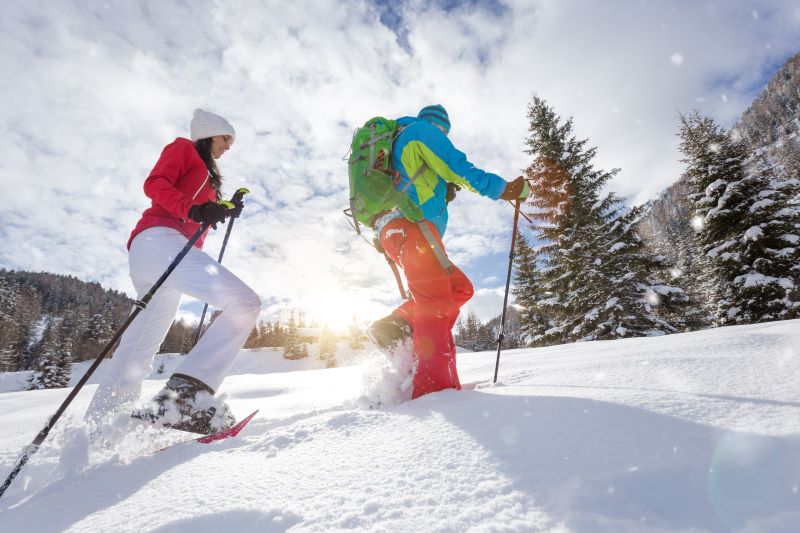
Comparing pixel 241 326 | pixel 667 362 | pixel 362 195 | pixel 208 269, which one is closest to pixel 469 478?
pixel 667 362

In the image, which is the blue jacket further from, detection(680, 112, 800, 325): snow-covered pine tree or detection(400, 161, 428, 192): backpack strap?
detection(680, 112, 800, 325): snow-covered pine tree

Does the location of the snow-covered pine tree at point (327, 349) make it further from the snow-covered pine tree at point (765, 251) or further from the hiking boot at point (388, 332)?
the hiking boot at point (388, 332)

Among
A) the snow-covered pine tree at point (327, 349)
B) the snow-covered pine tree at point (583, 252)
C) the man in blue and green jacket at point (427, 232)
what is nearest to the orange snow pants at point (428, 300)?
the man in blue and green jacket at point (427, 232)

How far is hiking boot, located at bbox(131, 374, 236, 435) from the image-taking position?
2062 millimetres

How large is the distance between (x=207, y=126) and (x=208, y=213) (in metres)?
0.87

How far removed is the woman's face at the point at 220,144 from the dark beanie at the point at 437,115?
1.61 m

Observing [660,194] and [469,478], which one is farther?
[660,194]

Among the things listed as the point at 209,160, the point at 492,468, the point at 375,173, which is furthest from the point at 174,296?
the point at 492,468

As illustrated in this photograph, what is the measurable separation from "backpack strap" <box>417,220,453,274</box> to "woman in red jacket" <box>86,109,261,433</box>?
130 centimetres

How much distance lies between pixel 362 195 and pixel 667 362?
2.35 m

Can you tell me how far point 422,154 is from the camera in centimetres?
298

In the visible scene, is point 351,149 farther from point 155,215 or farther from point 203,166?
point 155,215

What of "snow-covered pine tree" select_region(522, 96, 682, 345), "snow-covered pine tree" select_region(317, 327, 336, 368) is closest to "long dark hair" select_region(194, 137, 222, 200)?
"snow-covered pine tree" select_region(522, 96, 682, 345)

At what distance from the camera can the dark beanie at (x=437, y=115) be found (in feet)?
10.8
